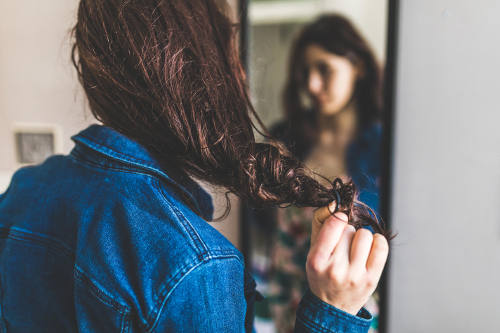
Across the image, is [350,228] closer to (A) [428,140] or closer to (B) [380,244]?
(B) [380,244]

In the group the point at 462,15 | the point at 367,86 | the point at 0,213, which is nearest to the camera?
the point at 0,213

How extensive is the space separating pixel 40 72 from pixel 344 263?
1.07 meters

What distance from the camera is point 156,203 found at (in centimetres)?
40

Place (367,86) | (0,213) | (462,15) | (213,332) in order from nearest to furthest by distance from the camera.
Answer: (213,332) → (0,213) → (462,15) → (367,86)

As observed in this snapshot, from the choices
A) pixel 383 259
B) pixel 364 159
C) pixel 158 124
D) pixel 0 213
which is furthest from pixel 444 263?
pixel 0 213

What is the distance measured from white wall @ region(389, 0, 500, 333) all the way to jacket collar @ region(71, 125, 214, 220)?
1.45 ft

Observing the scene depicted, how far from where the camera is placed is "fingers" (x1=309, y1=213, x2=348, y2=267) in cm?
40

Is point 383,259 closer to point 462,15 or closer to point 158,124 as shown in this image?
point 158,124

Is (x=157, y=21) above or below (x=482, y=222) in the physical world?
above

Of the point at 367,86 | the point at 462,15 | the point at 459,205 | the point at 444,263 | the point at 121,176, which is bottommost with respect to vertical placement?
Answer: the point at 444,263

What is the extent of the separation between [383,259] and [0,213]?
20.3 inches

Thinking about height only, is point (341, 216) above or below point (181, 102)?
below

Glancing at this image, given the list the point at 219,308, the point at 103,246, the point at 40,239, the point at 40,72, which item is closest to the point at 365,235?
the point at 219,308

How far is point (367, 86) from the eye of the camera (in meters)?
0.72
